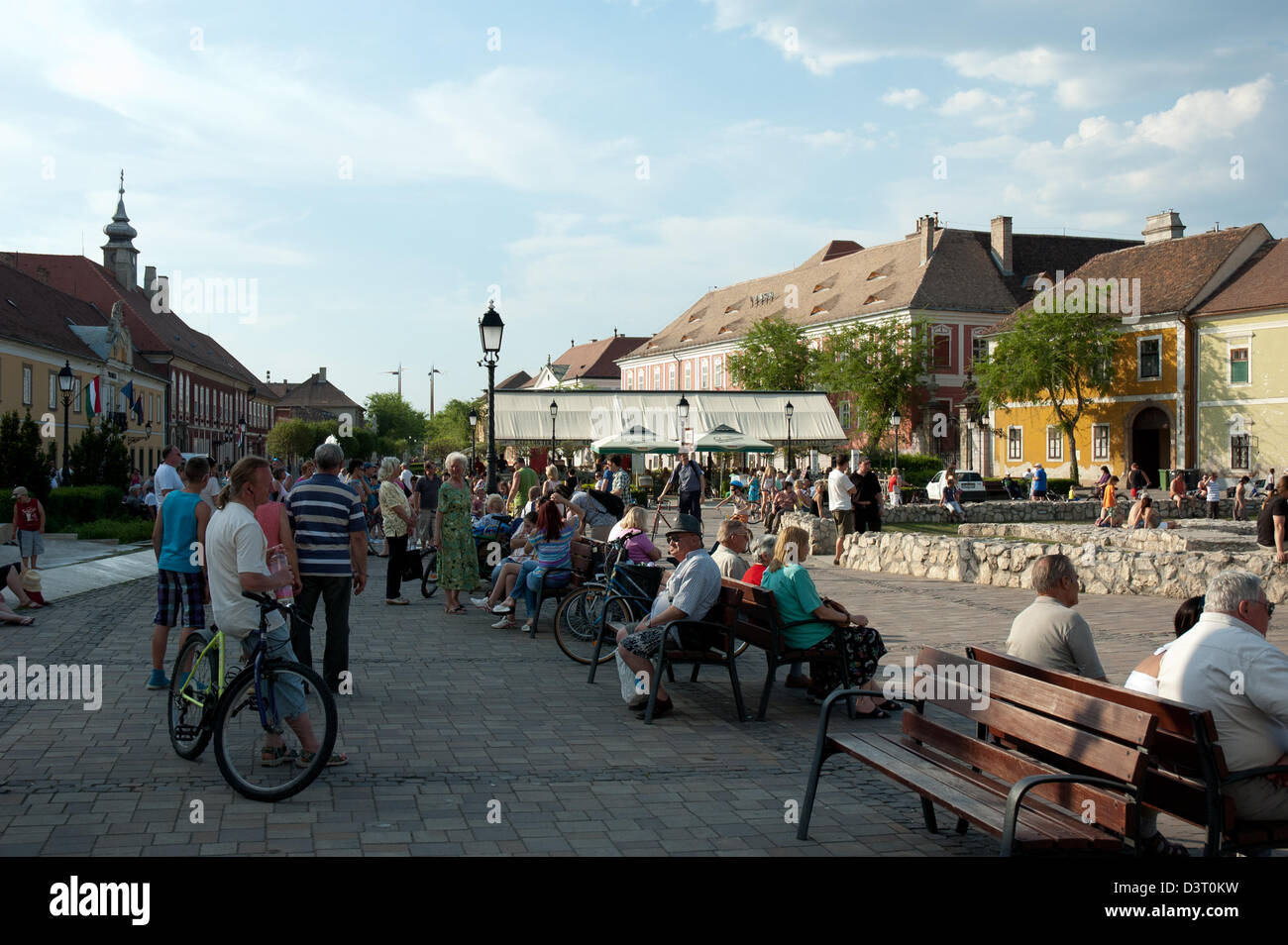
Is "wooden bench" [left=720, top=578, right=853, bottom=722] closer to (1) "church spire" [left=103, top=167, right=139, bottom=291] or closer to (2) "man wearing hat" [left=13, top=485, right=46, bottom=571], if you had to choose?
(2) "man wearing hat" [left=13, top=485, right=46, bottom=571]

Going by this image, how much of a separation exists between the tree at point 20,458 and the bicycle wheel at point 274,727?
21674 millimetres

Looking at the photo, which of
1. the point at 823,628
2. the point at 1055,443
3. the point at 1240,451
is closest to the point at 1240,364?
the point at 1240,451

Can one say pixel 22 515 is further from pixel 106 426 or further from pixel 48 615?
pixel 106 426

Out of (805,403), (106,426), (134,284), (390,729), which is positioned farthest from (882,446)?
(390,729)

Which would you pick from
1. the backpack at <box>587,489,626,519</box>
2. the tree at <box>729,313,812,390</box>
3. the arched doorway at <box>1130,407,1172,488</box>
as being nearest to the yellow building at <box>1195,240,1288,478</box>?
the arched doorway at <box>1130,407,1172,488</box>

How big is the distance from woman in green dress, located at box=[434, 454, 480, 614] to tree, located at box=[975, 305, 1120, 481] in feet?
139

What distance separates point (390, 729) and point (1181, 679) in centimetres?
477

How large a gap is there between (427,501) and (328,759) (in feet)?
42.3

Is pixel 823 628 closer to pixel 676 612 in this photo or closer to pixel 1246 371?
pixel 676 612

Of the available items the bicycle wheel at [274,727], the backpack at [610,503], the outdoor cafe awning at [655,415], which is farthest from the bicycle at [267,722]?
the outdoor cafe awning at [655,415]

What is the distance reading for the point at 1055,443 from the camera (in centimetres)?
5609

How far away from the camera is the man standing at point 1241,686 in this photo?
4379 millimetres

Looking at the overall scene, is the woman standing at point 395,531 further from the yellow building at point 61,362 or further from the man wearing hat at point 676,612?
the yellow building at point 61,362
